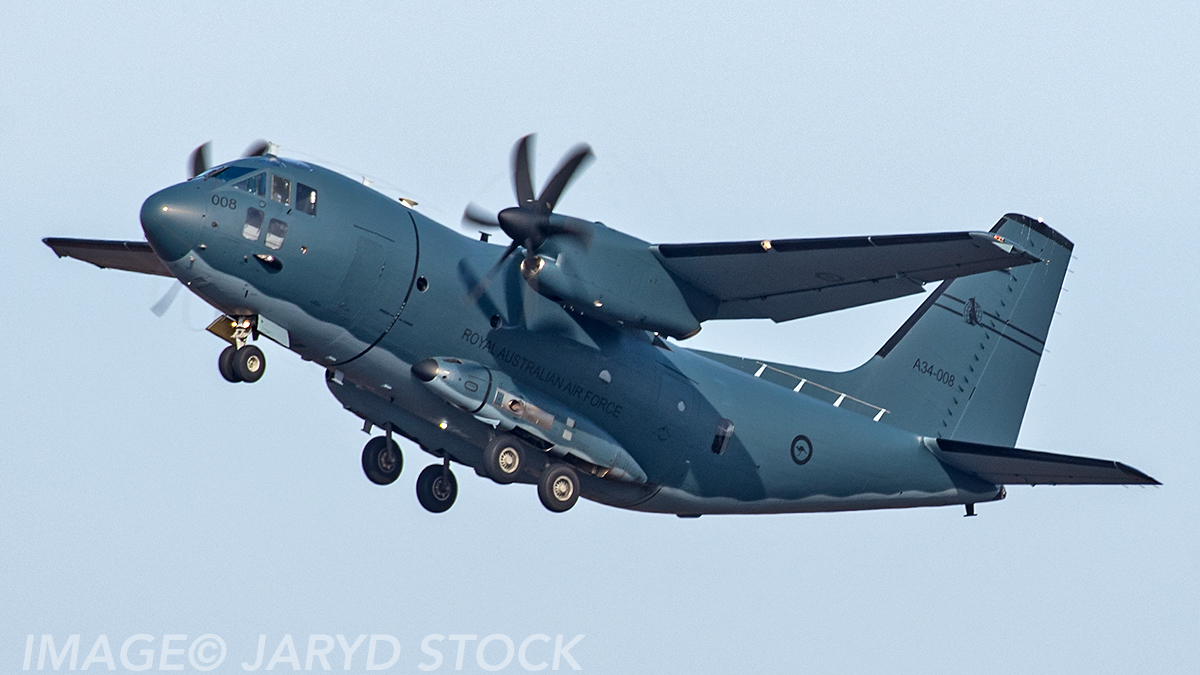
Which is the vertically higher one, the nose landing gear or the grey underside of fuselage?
the grey underside of fuselage

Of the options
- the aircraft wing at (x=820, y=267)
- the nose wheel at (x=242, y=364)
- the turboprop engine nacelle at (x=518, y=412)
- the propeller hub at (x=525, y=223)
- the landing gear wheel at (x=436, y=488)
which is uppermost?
the aircraft wing at (x=820, y=267)

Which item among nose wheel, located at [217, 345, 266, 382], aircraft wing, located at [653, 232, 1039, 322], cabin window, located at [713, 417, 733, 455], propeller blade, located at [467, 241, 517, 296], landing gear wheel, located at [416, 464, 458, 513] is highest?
aircraft wing, located at [653, 232, 1039, 322]

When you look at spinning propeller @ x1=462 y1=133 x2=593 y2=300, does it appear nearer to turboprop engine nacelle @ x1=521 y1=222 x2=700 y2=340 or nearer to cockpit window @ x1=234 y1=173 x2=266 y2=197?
turboprop engine nacelle @ x1=521 y1=222 x2=700 y2=340

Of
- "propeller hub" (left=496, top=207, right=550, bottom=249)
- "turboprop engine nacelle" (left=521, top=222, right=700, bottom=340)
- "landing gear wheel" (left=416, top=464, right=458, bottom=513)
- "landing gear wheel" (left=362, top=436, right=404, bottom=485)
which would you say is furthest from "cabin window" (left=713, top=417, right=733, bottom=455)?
"landing gear wheel" (left=362, top=436, right=404, bottom=485)

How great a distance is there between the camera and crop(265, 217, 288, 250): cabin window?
Answer: 19.0 m

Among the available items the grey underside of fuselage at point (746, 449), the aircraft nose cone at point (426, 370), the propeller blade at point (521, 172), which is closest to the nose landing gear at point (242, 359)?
the grey underside of fuselage at point (746, 449)

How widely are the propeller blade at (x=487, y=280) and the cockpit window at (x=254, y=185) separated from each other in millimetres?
3264

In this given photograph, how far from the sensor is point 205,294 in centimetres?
1906

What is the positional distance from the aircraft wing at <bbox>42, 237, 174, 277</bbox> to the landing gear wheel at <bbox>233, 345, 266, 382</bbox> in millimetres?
5090

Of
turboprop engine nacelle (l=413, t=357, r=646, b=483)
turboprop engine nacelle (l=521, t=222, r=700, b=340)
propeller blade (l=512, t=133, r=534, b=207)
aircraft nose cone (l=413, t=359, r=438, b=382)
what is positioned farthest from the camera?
propeller blade (l=512, t=133, r=534, b=207)

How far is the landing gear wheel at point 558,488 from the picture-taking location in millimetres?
21234

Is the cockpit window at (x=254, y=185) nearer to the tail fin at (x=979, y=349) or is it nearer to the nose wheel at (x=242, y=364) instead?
the nose wheel at (x=242, y=364)

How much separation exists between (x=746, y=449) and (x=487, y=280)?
526 cm

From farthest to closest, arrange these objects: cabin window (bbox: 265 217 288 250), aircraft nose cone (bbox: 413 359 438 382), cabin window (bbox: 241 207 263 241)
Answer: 1. aircraft nose cone (bbox: 413 359 438 382)
2. cabin window (bbox: 265 217 288 250)
3. cabin window (bbox: 241 207 263 241)
